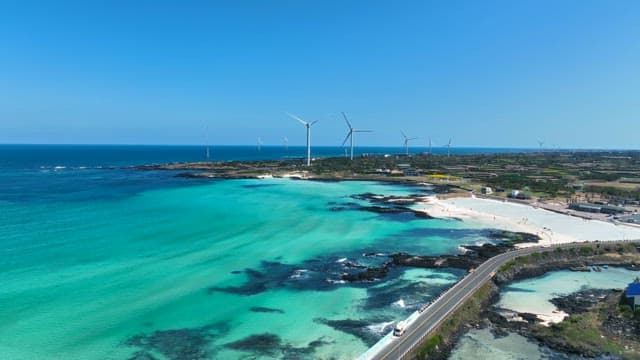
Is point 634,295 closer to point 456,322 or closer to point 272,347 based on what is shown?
point 456,322

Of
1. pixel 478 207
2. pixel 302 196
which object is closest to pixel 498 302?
Result: pixel 478 207

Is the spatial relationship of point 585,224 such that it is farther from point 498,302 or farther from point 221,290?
point 221,290

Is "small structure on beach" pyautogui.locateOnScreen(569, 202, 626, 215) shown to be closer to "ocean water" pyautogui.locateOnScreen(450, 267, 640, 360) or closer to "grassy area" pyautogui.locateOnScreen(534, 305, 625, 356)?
"ocean water" pyautogui.locateOnScreen(450, 267, 640, 360)

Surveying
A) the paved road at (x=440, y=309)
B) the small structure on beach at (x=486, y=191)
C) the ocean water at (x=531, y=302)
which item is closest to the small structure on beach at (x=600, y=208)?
the small structure on beach at (x=486, y=191)

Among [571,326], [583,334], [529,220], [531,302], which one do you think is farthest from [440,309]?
[529,220]

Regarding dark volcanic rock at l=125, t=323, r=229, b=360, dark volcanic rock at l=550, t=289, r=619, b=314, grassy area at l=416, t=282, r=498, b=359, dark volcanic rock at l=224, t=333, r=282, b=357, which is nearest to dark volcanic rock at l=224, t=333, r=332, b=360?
dark volcanic rock at l=224, t=333, r=282, b=357
